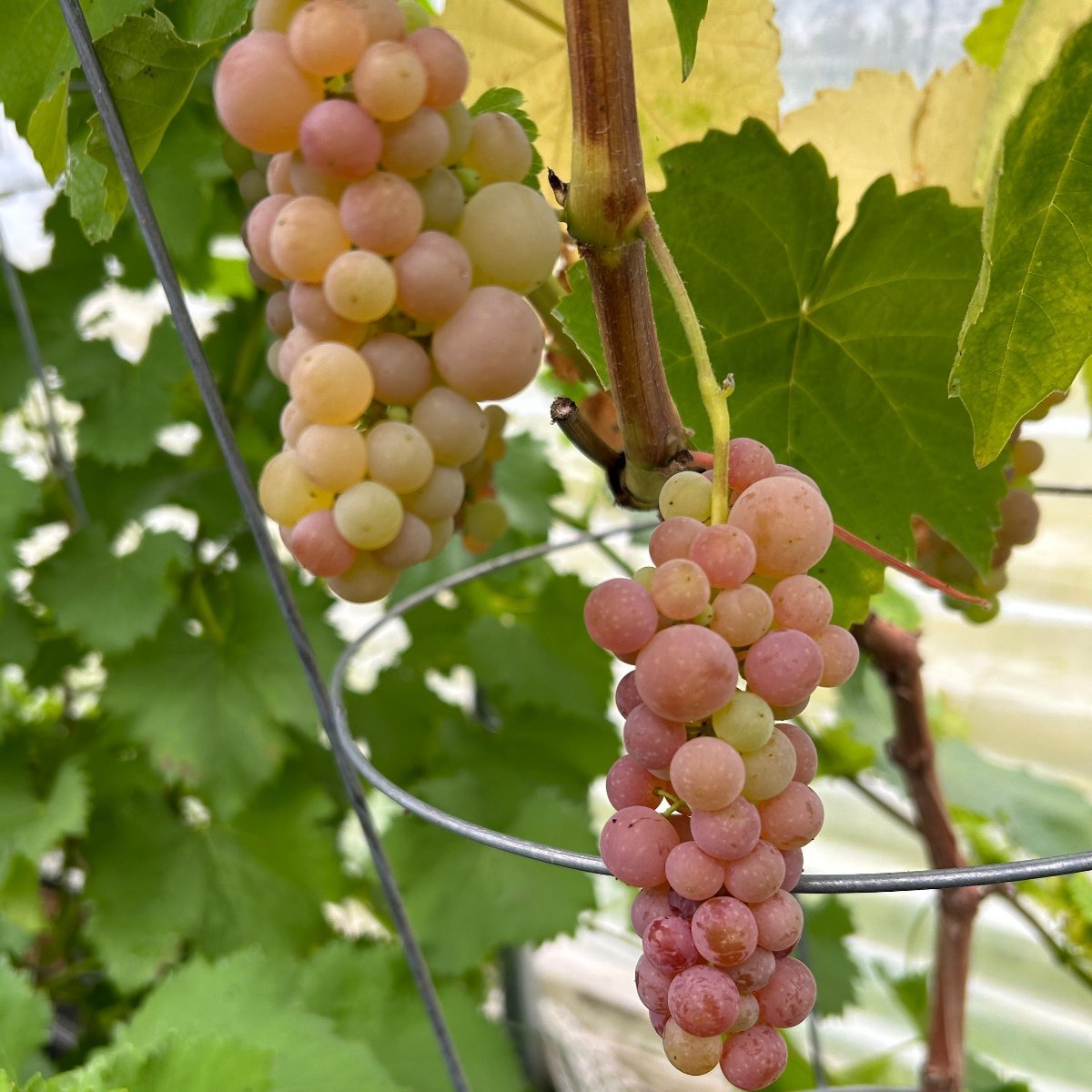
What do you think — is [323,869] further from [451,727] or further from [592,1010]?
[592,1010]

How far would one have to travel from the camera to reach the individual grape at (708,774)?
8.1 inches

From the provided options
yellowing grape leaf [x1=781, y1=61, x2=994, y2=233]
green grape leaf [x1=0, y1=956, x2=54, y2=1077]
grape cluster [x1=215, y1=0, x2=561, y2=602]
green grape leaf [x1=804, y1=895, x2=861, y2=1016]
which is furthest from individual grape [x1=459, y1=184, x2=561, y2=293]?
green grape leaf [x1=804, y1=895, x2=861, y2=1016]

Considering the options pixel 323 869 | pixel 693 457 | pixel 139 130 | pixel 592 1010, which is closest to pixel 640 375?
pixel 693 457

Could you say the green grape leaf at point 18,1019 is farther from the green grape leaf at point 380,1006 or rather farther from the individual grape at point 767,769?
the individual grape at point 767,769

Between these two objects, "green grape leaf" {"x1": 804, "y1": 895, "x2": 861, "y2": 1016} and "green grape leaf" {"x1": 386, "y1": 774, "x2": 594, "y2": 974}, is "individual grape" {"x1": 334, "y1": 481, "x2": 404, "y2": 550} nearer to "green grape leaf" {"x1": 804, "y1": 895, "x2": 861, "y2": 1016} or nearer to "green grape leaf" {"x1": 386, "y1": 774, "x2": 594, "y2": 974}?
"green grape leaf" {"x1": 386, "y1": 774, "x2": 594, "y2": 974}

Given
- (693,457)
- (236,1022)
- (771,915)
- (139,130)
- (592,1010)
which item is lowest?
(592,1010)

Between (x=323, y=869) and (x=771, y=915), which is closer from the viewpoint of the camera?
(x=771, y=915)

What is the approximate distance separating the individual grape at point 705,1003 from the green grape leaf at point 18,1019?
0.41 metres

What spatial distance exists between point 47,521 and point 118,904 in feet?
0.95

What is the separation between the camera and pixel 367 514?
239 mm

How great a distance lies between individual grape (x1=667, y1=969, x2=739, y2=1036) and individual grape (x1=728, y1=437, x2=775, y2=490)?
11cm

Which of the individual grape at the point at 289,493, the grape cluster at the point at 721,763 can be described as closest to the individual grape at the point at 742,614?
the grape cluster at the point at 721,763

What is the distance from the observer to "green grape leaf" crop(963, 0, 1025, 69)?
45 centimetres

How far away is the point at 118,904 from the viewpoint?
0.69 metres
